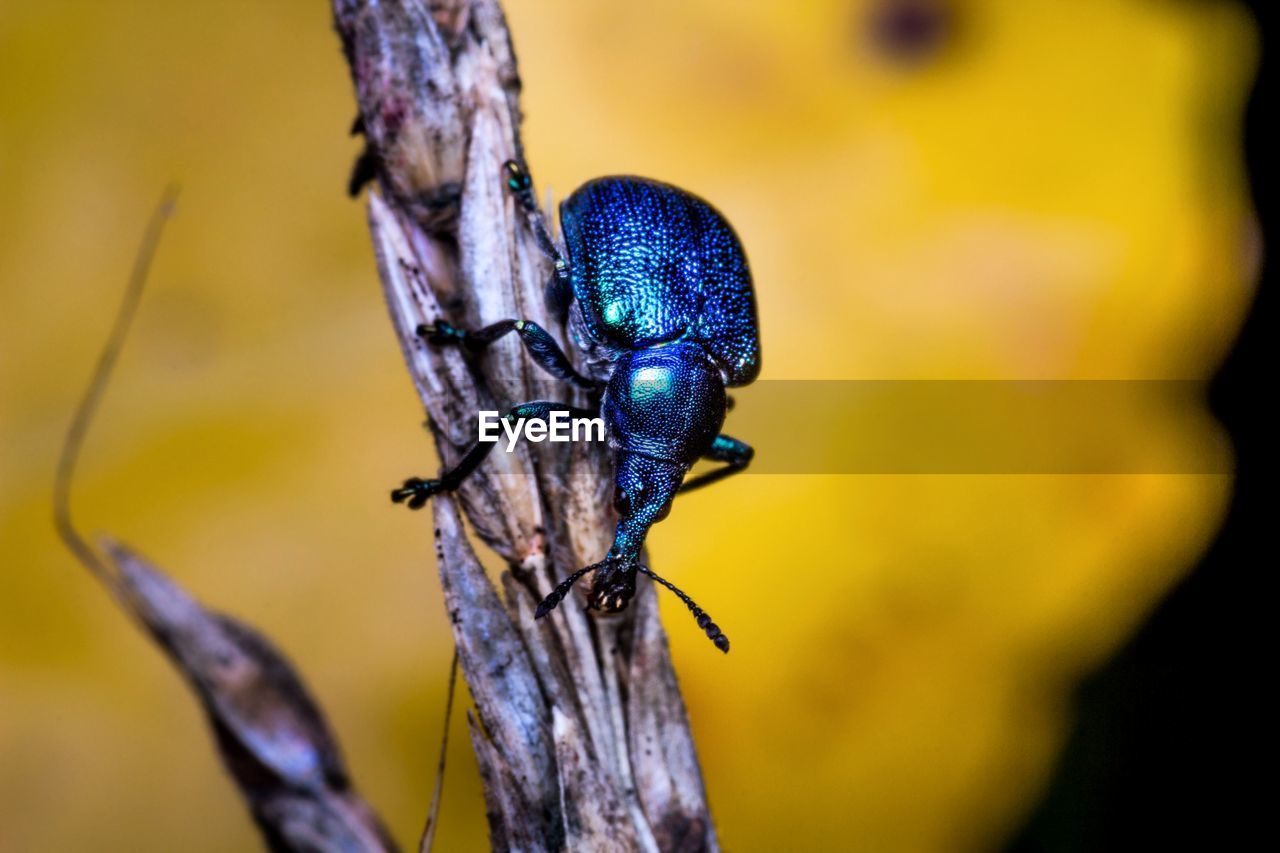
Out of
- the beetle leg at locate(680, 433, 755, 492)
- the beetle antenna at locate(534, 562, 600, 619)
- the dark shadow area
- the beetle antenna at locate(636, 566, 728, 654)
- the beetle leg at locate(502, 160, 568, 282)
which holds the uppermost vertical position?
the beetle leg at locate(502, 160, 568, 282)

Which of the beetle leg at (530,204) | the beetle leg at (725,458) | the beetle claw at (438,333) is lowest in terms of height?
the beetle leg at (725,458)

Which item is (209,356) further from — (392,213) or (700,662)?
(700,662)

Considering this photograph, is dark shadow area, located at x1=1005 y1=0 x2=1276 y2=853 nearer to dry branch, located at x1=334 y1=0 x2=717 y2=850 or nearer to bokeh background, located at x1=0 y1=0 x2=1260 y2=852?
bokeh background, located at x1=0 y1=0 x2=1260 y2=852

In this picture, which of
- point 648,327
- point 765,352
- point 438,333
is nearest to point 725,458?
point 648,327

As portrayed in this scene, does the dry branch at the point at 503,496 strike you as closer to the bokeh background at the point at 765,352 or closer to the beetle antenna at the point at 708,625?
the beetle antenna at the point at 708,625
